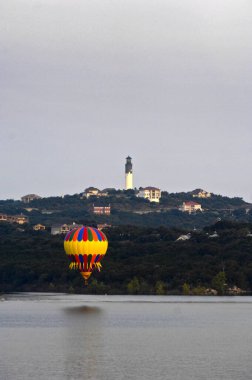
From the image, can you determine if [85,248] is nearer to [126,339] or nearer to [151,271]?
[151,271]

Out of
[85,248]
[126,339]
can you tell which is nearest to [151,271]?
[85,248]

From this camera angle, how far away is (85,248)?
162m

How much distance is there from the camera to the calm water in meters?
74.6

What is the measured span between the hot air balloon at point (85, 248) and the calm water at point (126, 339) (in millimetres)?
11728

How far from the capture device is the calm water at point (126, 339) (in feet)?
245

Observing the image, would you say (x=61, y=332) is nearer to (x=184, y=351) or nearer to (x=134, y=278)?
(x=184, y=351)

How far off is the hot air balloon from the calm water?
11728 mm

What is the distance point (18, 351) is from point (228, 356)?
14589 mm

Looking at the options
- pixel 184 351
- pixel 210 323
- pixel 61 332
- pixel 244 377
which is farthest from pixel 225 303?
pixel 244 377

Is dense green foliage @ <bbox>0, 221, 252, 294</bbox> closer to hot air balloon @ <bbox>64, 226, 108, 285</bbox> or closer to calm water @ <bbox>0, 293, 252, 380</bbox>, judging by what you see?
hot air balloon @ <bbox>64, 226, 108, 285</bbox>

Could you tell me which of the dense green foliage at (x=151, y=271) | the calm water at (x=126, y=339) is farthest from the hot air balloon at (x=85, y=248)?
the calm water at (x=126, y=339)

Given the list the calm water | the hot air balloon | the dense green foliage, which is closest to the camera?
the calm water

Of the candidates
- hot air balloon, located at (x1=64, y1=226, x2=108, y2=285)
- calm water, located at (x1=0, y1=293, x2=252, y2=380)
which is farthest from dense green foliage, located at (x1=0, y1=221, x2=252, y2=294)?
calm water, located at (x1=0, y1=293, x2=252, y2=380)

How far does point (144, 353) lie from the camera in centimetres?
8531
